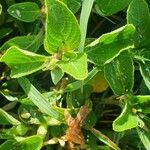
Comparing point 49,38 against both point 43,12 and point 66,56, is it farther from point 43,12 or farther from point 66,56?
point 43,12

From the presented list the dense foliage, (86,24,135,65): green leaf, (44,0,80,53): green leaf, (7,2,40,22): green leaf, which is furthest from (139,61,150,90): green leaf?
(7,2,40,22): green leaf

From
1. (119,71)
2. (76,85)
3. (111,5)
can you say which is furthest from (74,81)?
(111,5)

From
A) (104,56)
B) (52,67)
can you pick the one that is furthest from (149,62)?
(52,67)

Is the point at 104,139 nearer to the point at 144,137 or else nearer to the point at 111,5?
the point at 144,137

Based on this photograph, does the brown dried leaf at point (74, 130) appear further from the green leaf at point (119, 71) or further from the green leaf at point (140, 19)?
the green leaf at point (140, 19)

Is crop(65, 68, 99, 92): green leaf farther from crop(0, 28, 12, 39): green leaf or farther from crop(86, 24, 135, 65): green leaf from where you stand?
crop(0, 28, 12, 39): green leaf

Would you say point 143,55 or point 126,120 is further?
point 143,55

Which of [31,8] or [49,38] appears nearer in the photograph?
[49,38]
